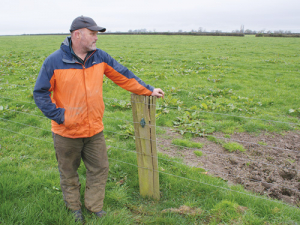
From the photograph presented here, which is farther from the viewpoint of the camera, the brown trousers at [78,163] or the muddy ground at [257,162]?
the muddy ground at [257,162]

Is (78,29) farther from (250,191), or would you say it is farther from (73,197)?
(250,191)

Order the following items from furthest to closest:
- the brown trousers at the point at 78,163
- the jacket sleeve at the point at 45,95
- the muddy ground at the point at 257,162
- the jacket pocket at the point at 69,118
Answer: the muddy ground at the point at 257,162 < the brown trousers at the point at 78,163 < the jacket pocket at the point at 69,118 < the jacket sleeve at the point at 45,95

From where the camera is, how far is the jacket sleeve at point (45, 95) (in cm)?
263

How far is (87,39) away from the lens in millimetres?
2746

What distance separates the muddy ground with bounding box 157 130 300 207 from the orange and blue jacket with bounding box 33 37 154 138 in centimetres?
237

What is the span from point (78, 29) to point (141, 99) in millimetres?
1188

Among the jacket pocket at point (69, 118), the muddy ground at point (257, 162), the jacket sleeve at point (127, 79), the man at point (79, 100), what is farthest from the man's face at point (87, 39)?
the muddy ground at point (257, 162)

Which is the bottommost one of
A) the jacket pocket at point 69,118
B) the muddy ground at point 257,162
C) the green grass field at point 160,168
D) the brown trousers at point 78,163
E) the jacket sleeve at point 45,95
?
the muddy ground at point 257,162

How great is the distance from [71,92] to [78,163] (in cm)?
105

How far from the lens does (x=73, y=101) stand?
9.02 feet

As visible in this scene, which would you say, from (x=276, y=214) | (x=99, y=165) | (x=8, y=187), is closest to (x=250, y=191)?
(x=276, y=214)

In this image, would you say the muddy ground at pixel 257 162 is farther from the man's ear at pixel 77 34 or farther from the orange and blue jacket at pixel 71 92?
the man's ear at pixel 77 34

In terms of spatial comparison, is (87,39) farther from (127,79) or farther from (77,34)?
(127,79)

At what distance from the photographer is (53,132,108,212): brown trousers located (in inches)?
116
